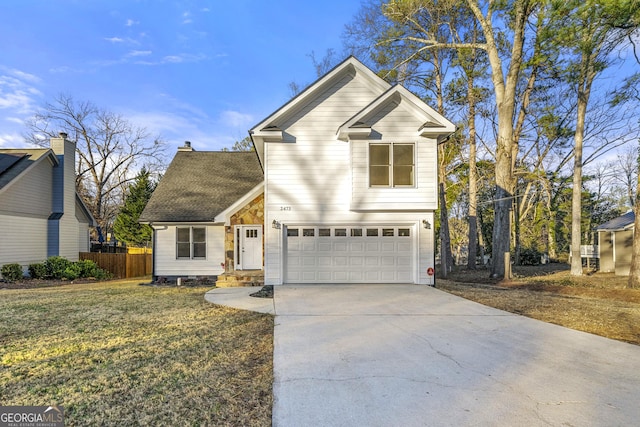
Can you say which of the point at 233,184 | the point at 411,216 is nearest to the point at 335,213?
the point at 411,216

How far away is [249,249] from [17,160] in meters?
12.2

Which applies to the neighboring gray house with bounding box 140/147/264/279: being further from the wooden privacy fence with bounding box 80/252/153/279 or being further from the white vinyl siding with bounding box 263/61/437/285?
the wooden privacy fence with bounding box 80/252/153/279

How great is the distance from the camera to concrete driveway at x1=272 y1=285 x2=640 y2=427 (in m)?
3.14

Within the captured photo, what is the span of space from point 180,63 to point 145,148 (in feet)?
48.2

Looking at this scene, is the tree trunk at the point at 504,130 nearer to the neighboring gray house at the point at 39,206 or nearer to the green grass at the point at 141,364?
the green grass at the point at 141,364

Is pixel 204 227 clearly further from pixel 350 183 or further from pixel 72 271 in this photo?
pixel 72 271

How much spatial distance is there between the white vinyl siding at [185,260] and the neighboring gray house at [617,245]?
17.5 metres

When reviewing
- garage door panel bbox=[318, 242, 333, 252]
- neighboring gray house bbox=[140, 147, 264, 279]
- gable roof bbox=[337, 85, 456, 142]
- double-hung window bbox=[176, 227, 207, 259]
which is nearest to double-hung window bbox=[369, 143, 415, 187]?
gable roof bbox=[337, 85, 456, 142]

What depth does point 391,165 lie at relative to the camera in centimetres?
1042

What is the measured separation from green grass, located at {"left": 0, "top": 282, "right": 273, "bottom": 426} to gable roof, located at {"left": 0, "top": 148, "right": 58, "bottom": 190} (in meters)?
9.68

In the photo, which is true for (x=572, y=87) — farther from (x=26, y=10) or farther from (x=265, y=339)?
(x=26, y=10)

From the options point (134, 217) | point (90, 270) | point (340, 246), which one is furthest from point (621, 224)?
point (134, 217)

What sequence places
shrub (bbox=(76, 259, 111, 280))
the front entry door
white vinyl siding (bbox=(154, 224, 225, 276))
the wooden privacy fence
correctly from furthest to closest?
the wooden privacy fence, shrub (bbox=(76, 259, 111, 280)), white vinyl siding (bbox=(154, 224, 225, 276)), the front entry door

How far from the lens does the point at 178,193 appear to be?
48.3ft
